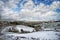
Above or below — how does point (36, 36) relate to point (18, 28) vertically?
below

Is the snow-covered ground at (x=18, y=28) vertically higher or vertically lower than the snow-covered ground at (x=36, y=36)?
higher

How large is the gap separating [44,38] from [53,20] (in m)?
0.31

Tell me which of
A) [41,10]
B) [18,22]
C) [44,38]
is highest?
[41,10]

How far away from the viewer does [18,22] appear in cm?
196

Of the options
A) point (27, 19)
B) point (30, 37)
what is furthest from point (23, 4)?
point (30, 37)

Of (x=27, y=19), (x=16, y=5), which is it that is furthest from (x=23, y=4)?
(x=27, y=19)

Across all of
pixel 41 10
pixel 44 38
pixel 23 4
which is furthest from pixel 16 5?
pixel 44 38

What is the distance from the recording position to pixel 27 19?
195cm

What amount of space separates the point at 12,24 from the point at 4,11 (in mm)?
233

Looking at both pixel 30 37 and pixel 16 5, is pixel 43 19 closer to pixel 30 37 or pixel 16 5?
pixel 30 37

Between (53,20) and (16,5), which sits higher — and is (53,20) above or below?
below

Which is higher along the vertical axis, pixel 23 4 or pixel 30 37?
pixel 23 4

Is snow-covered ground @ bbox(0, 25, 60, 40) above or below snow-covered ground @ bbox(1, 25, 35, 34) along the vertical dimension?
below

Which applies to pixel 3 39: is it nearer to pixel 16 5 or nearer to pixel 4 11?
pixel 4 11
